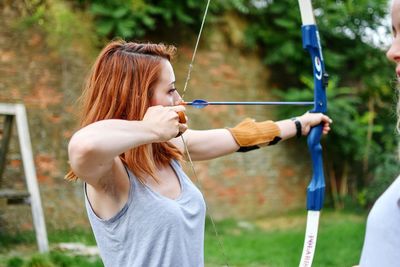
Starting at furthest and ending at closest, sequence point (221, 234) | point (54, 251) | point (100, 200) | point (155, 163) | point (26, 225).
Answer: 1. point (221, 234)
2. point (26, 225)
3. point (54, 251)
4. point (155, 163)
5. point (100, 200)

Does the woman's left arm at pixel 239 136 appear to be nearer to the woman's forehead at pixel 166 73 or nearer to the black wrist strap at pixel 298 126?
the black wrist strap at pixel 298 126

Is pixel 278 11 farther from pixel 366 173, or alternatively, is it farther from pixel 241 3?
pixel 366 173

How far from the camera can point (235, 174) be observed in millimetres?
5402

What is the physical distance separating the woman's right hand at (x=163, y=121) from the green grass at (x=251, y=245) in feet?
6.20

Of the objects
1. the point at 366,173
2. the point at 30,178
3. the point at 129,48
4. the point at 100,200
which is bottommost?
the point at 366,173

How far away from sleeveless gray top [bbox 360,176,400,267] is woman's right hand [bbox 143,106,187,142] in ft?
1.67

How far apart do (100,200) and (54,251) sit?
80.8 inches

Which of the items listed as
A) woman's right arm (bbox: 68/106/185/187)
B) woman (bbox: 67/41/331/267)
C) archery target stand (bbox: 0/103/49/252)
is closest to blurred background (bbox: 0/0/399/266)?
archery target stand (bbox: 0/103/49/252)

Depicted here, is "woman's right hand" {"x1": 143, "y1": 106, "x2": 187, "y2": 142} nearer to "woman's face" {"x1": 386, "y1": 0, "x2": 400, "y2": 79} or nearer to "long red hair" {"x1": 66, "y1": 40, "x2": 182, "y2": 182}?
"long red hair" {"x1": 66, "y1": 40, "x2": 182, "y2": 182}

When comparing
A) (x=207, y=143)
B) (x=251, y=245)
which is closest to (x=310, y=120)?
(x=207, y=143)

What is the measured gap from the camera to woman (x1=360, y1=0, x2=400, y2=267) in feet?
2.75

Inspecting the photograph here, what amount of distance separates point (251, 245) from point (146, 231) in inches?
115

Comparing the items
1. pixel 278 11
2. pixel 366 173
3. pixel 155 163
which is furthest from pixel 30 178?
pixel 366 173

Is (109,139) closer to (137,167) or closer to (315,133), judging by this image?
(137,167)
